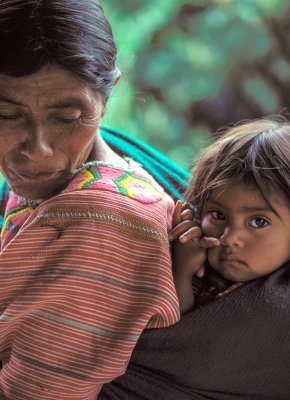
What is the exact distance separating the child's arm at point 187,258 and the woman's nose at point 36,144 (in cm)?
34

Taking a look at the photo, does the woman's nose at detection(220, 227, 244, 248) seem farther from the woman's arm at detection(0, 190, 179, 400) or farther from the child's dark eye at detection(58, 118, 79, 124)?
the child's dark eye at detection(58, 118, 79, 124)

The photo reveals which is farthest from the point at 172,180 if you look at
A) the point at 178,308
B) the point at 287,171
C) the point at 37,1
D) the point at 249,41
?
the point at 249,41

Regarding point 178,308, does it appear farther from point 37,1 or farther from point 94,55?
point 37,1

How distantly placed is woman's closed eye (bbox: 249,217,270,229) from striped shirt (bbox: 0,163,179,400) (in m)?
0.22

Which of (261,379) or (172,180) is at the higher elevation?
(172,180)

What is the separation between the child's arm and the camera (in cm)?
132

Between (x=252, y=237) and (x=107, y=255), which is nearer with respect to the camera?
(x=107, y=255)

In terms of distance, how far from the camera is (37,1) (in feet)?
3.85

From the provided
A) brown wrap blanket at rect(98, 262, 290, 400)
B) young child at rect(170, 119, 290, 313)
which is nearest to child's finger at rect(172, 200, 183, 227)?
young child at rect(170, 119, 290, 313)

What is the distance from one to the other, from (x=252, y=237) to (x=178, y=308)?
9.1 inches

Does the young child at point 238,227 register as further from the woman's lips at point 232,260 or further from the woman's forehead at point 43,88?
the woman's forehead at point 43,88

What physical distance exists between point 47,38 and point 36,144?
21cm

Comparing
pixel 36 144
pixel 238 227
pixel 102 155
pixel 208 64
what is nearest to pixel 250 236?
pixel 238 227

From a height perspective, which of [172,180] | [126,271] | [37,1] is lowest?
[172,180]
